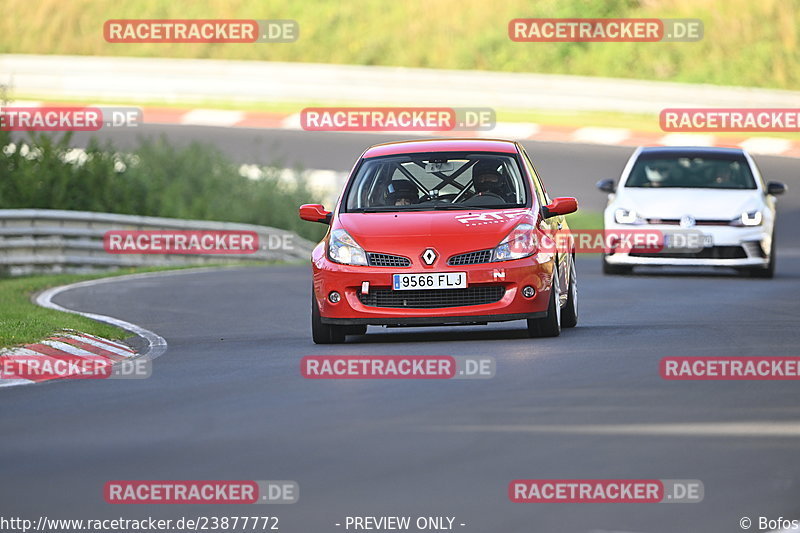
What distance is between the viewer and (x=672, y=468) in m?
7.92

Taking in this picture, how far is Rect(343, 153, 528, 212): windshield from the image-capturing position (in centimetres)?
1401

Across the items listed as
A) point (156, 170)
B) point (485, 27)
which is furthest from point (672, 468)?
point (485, 27)

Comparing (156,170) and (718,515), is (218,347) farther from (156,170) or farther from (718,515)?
(156,170)

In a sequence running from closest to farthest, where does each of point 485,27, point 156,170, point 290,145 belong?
1. point 156,170
2. point 290,145
3. point 485,27

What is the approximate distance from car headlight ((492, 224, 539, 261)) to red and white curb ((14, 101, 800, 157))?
22.9 metres

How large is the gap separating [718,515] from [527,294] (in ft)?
20.2

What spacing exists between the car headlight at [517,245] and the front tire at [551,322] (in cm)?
34

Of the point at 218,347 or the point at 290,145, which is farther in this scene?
the point at 290,145

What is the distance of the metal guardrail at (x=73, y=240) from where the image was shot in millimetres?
24250

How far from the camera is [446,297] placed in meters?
13.1

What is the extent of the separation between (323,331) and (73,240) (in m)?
12.3

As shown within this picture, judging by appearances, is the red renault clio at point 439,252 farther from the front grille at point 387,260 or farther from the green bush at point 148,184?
the green bush at point 148,184

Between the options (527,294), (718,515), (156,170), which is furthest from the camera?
(156,170)

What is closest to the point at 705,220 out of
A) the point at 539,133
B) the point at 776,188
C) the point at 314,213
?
the point at 776,188
